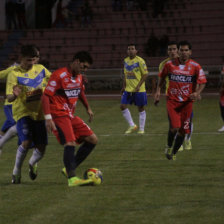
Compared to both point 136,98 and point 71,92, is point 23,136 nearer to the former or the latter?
point 71,92

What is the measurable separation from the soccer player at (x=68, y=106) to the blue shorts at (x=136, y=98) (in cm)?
842

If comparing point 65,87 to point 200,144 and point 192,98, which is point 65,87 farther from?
point 200,144

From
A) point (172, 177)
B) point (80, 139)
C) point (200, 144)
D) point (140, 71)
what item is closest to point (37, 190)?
point (80, 139)

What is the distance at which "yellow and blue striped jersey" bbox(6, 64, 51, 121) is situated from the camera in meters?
8.95

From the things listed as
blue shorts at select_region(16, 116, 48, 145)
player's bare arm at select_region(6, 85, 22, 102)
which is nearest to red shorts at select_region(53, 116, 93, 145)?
blue shorts at select_region(16, 116, 48, 145)

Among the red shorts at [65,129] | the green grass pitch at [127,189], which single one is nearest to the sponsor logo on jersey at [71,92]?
the red shorts at [65,129]

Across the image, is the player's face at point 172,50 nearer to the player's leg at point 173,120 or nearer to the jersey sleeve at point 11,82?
the player's leg at point 173,120

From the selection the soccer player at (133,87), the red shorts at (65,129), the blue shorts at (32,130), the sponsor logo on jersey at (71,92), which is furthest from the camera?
the soccer player at (133,87)

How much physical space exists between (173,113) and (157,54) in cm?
2406

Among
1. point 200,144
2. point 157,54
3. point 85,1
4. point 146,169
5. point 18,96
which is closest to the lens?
point 18,96

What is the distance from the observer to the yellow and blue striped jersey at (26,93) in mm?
8953

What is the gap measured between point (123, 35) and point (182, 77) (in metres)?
26.0

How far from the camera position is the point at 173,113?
11.4 metres

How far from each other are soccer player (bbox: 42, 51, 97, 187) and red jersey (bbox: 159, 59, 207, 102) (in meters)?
3.00
